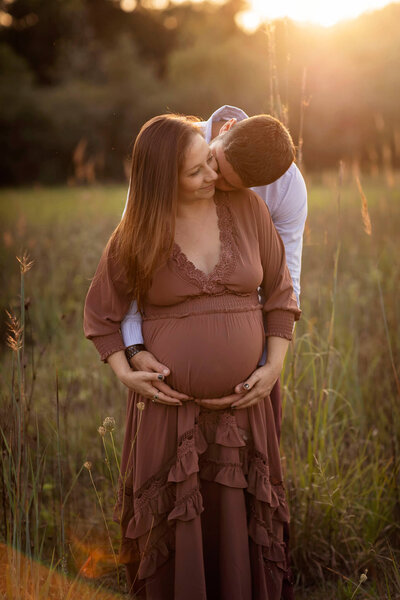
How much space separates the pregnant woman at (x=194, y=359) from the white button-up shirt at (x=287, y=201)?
19 centimetres

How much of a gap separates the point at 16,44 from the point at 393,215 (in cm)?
3399

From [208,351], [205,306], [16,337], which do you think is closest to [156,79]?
[205,306]

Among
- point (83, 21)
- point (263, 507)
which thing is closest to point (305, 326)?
point (263, 507)

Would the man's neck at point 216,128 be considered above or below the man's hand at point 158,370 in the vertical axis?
above

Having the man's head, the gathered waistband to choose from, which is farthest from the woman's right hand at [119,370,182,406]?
the man's head

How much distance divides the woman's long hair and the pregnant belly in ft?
0.75

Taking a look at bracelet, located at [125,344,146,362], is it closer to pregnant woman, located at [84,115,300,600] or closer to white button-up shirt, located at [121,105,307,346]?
pregnant woman, located at [84,115,300,600]

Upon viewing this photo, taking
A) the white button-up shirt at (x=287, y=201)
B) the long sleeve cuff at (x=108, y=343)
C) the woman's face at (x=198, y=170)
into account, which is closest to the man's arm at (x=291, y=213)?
the white button-up shirt at (x=287, y=201)

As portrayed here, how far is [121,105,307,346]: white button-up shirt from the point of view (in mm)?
2465

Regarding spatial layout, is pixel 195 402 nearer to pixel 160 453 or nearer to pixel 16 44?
pixel 160 453

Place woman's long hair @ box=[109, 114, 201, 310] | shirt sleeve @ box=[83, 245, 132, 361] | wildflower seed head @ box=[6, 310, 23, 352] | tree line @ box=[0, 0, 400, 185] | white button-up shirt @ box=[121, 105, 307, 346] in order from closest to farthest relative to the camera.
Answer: wildflower seed head @ box=[6, 310, 23, 352] < woman's long hair @ box=[109, 114, 201, 310] < shirt sleeve @ box=[83, 245, 132, 361] < white button-up shirt @ box=[121, 105, 307, 346] < tree line @ box=[0, 0, 400, 185]

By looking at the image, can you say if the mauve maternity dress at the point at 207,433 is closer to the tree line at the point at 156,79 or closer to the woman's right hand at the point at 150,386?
the woman's right hand at the point at 150,386

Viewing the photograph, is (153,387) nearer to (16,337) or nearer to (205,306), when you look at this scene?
(205,306)

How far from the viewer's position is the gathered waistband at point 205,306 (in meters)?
2.15
